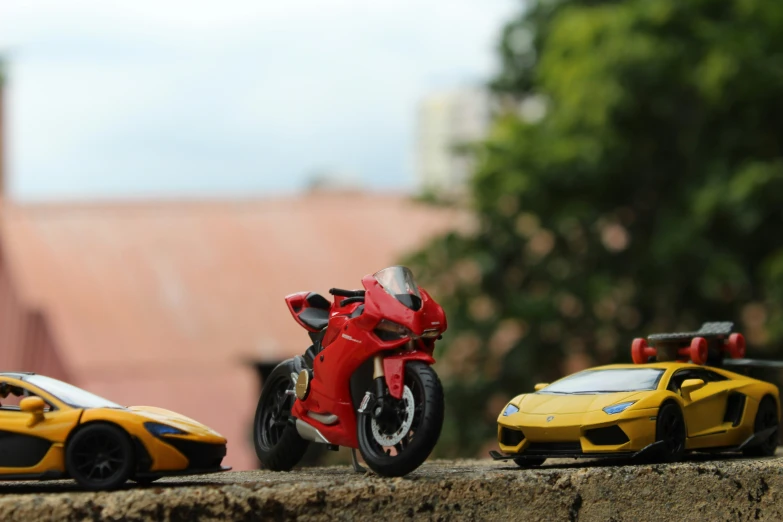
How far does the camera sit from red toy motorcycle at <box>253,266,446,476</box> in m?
5.31

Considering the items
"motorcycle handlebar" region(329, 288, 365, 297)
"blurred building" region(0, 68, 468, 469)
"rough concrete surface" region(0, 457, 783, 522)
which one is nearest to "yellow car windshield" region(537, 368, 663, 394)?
"rough concrete surface" region(0, 457, 783, 522)

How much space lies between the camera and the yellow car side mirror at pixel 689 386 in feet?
20.7

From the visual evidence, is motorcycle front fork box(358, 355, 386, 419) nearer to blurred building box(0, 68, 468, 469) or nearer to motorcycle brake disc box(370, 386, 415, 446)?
motorcycle brake disc box(370, 386, 415, 446)

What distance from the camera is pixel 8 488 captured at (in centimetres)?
530

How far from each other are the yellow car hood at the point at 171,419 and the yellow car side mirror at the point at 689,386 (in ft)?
8.25

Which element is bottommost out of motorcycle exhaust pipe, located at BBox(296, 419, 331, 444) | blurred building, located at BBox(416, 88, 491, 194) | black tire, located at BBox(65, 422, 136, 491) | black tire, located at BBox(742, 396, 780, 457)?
black tire, located at BBox(742, 396, 780, 457)

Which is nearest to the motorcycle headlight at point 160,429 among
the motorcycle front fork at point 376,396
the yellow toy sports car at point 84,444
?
the yellow toy sports car at point 84,444

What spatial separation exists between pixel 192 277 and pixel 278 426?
21941 millimetres

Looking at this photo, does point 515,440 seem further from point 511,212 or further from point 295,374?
point 511,212

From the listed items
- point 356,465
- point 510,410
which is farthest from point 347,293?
point 510,410

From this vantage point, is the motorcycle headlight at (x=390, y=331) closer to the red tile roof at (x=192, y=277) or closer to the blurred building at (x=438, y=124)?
the red tile roof at (x=192, y=277)

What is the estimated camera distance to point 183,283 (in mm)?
27734

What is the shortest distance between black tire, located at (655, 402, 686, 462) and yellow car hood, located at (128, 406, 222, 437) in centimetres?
224

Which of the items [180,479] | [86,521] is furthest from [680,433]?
[86,521]
